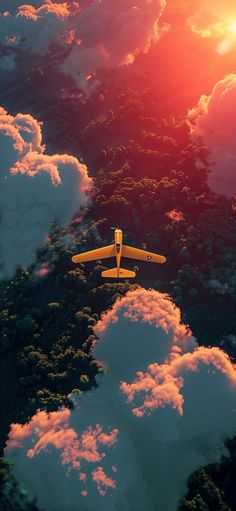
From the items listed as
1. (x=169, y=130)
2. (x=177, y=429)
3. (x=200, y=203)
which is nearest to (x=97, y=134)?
(x=169, y=130)

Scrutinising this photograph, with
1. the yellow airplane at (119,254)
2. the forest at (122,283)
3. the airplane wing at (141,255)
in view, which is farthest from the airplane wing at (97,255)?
the forest at (122,283)

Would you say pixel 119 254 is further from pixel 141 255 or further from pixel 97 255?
pixel 97 255

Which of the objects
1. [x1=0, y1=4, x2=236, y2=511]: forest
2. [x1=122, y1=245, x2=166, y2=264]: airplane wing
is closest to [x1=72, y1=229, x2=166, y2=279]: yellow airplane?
[x1=122, y1=245, x2=166, y2=264]: airplane wing

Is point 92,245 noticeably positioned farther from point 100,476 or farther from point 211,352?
point 100,476

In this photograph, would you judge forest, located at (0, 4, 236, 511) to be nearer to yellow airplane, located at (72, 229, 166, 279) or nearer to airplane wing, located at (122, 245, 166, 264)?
yellow airplane, located at (72, 229, 166, 279)

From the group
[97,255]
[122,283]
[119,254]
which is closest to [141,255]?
[119,254]

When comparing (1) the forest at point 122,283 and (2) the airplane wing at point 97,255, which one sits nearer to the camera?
(1) the forest at point 122,283

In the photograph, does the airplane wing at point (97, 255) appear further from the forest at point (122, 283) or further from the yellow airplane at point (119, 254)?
the forest at point (122, 283)

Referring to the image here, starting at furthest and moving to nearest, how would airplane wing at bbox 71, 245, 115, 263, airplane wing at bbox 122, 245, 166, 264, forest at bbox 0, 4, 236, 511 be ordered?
airplane wing at bbox 71, 245, 115, 263 → airplane wing at bbox 122, 245, 166, 264 → forest at bbox 0, 4, 236, 511

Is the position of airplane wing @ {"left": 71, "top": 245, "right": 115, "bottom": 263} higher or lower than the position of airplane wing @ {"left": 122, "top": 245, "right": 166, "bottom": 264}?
higher

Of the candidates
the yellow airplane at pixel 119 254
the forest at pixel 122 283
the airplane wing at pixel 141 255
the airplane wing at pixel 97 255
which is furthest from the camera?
the airplane wing at pixel 97 255

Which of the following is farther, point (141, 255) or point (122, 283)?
point (122, 283)
